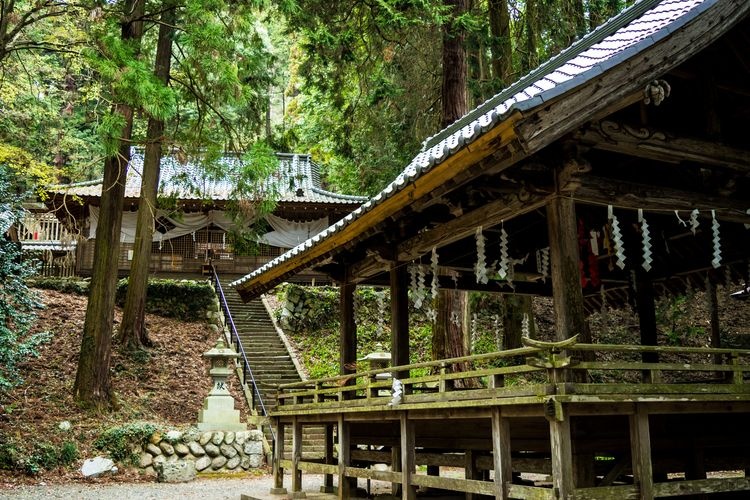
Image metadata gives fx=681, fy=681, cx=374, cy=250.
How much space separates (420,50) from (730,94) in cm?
970

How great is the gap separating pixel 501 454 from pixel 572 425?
769mm

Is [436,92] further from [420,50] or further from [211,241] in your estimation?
[211,241]

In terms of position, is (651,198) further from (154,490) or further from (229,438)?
(229,438)

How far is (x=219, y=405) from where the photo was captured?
50.3 ft

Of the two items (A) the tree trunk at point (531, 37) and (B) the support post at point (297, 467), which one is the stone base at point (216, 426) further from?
(A) the tree trunk at point (531, 37)

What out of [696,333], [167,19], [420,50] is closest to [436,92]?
[420,50]

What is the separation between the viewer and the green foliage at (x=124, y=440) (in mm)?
13719

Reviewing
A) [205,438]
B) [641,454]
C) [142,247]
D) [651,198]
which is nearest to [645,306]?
[651,198]

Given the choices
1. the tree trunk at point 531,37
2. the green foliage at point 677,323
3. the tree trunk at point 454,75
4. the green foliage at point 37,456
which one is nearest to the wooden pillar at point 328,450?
the green foliage at point 37,456

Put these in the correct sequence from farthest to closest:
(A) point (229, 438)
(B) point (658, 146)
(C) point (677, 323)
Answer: (C) point (677, 323)
(A) point (229, 438)
(B) point (658, 146)

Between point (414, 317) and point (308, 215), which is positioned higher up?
point (308, 215)

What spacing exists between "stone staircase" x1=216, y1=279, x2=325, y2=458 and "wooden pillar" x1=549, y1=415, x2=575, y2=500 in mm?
11071

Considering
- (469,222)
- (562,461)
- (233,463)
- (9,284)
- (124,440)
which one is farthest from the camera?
(233,463)

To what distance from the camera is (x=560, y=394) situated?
5.17 m
